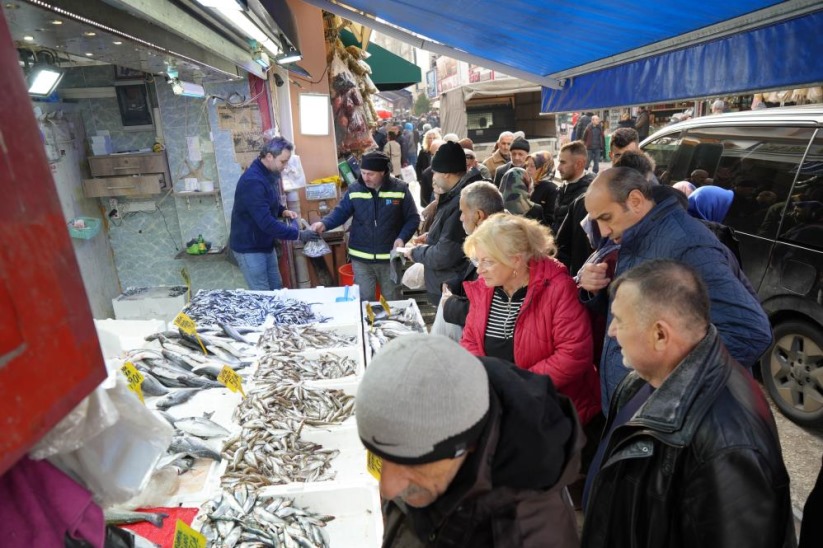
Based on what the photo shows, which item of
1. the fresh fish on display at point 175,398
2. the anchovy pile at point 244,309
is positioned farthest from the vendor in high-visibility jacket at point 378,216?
the fresh fish on display at point 175,398

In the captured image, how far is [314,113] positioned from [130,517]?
24.5 feet

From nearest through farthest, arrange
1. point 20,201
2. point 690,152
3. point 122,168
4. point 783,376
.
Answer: point 20,201 → point 783,376 → point 690,152 → point 122,168

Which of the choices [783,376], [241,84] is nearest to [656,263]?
[783,376]

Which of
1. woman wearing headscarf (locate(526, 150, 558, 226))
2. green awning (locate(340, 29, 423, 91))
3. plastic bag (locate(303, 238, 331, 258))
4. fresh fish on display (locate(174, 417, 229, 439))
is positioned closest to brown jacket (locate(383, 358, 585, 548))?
fresh fish on display (locate(174, 417, 229, 439))

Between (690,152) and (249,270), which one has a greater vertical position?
(690,152)

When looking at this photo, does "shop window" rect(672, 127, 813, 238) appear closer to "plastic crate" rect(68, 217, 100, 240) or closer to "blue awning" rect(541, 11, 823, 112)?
"blue awning" rect(541, 11, 823, 112)

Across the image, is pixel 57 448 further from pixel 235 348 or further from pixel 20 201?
pixel 235 348

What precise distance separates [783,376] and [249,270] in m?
5.73

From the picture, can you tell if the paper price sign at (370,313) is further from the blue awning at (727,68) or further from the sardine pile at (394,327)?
the blue awning at (727,68)

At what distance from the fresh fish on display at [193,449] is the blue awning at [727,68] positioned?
3.63 metres

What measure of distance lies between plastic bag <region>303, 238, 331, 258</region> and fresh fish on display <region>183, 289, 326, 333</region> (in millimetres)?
1688

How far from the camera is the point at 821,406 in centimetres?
425

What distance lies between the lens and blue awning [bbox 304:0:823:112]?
8.40 ft

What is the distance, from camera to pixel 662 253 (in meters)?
2.66
